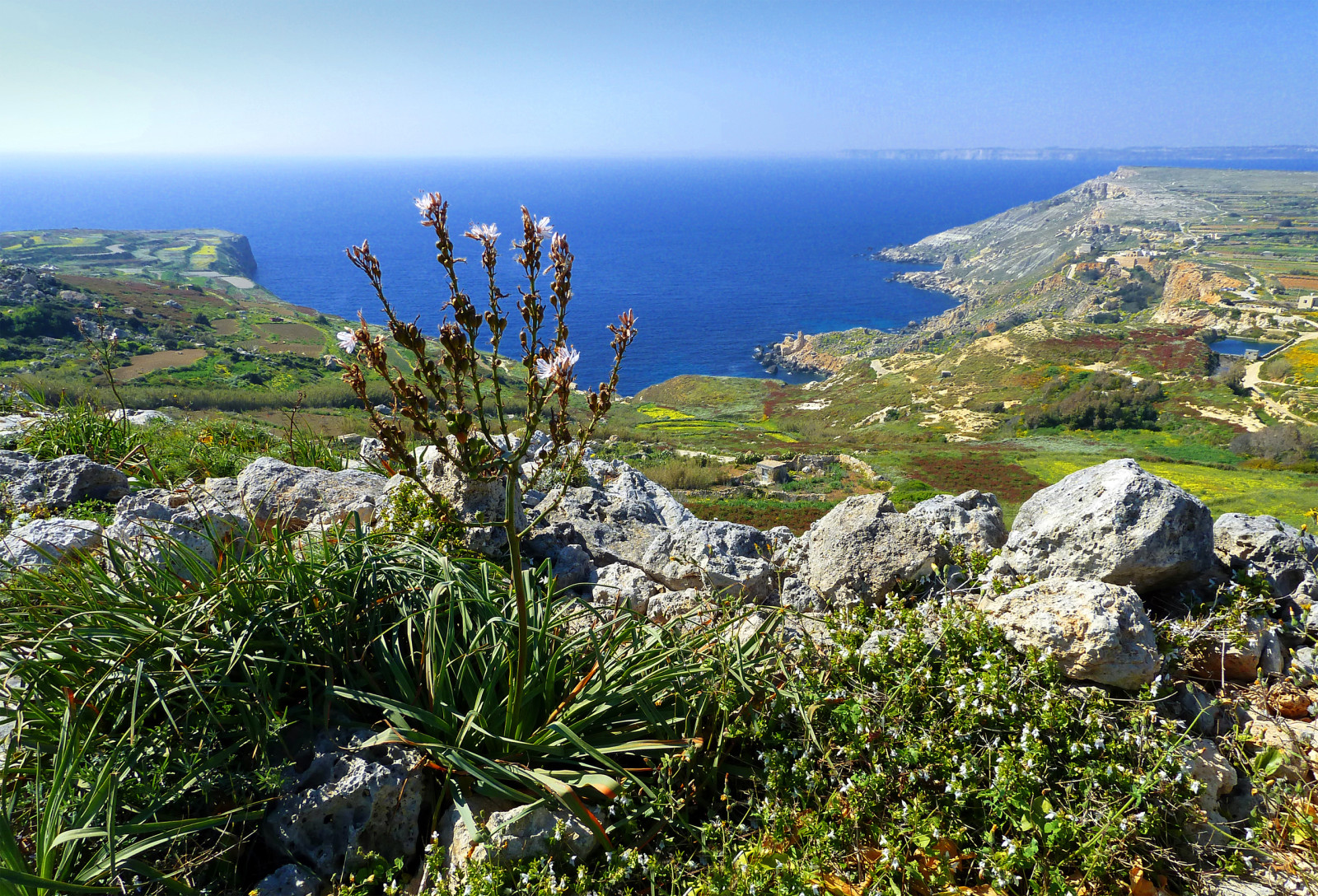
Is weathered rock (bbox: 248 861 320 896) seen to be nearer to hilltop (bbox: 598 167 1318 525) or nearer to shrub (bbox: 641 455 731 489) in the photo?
hilltop (bbox: 598 167 1318 525)

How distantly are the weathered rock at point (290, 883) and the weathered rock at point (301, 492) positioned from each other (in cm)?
311

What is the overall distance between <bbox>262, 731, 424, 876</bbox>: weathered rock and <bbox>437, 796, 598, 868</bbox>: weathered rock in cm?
20

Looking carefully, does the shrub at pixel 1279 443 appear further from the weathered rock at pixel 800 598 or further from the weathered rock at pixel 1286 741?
the weathered rock at pixel 800 598

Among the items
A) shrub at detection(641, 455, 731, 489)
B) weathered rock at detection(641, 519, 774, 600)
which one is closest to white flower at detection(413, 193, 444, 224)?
weathered rock at detection(641, 519, 774, 600)

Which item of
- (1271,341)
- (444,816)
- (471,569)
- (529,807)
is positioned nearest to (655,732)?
(529,807)

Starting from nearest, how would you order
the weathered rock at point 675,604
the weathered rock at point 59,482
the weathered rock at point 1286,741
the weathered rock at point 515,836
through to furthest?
the weathered rock at point 515,836, the weathered rock at point 1286,741, the weathered rock at point 675,604, the weathered rock at point 59,482

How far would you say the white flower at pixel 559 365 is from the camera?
2.39 metres

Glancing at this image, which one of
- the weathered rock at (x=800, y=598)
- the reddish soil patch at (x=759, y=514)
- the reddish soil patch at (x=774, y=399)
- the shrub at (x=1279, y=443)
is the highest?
the weathered rock at (x=800, y=598)

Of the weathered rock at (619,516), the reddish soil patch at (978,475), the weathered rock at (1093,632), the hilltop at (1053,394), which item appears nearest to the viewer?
the weathered rock at (1093,632)

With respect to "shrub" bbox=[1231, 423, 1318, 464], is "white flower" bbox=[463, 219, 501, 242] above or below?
above

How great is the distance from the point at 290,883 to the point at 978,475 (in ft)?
147

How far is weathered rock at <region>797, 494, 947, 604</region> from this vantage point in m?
4.52

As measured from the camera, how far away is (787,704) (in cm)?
348

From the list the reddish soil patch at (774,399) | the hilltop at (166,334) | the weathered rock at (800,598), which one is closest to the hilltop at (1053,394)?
the reddish soil patch at (774,399)
